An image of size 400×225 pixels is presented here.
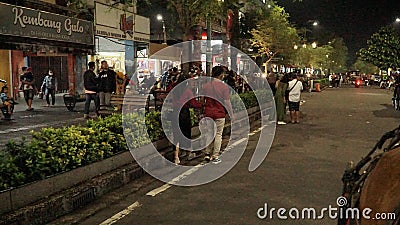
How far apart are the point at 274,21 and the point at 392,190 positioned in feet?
118

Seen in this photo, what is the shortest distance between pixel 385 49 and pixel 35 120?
166 feet

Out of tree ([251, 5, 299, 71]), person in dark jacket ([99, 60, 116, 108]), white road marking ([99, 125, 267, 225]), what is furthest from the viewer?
tree ([251, 5, 299, 71])

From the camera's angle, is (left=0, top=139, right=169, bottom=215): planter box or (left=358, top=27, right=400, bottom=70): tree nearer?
(left=0, top=139, right=169, bottom=215): planter box

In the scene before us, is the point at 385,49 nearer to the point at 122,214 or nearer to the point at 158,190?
the point at 158,190

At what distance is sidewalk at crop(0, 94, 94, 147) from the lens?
12.3 metres

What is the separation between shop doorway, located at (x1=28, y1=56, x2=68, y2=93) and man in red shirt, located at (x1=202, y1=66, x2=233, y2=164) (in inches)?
837

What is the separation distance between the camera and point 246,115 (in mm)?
15109

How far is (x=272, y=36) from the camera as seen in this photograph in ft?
120

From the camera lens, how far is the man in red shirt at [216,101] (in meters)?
9.17

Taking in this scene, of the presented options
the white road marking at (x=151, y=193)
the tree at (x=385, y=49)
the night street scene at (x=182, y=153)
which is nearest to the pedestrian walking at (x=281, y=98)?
the night street scene at (x=182, y=153)

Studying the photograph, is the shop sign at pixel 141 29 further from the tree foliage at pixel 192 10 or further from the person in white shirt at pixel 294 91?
the person in white shirt at pixel 294 91

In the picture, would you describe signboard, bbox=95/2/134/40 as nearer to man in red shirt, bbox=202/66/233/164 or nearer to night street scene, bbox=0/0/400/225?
night street scene, bbox=0/0/400/225

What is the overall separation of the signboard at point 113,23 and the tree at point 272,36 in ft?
63.3

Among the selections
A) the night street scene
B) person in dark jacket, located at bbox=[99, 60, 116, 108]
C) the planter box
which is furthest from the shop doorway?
the planter box
